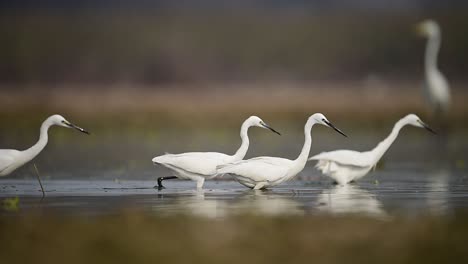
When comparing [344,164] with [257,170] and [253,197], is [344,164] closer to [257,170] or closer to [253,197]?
[257,170]

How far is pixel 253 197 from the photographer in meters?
16.7

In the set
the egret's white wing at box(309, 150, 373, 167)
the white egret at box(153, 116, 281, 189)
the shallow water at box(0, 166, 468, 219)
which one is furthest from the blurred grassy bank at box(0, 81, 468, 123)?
the white egret at box(153, 116, 281, 189)

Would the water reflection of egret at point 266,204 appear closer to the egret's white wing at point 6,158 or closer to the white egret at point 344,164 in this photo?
the white egret at point 344,164

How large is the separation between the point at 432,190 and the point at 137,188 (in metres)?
4.45

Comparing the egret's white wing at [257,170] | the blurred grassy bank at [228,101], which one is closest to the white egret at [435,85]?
the blurred grassy bank at [228,101]

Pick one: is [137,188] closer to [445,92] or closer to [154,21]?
[445,92]

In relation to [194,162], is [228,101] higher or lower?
higher

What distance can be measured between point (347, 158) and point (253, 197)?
273 centimetres

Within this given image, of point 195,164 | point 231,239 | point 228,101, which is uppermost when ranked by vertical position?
point 228,101

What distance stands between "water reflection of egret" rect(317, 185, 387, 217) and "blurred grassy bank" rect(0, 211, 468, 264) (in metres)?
0.70

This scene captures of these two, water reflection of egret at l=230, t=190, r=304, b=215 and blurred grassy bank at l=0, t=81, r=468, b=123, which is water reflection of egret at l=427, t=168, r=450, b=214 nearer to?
water reflection of egret at l=230, t=190, r=304, b=215

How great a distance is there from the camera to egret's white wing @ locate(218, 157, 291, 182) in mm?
17312

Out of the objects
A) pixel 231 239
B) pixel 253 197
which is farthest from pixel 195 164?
pixel 231 239

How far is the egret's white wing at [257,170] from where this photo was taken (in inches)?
682
